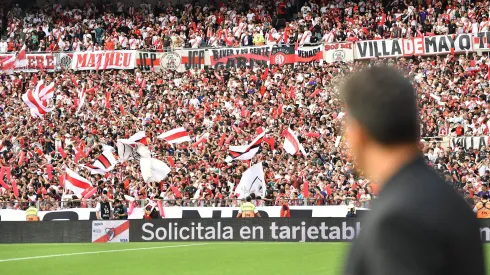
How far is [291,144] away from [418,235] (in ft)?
98.0

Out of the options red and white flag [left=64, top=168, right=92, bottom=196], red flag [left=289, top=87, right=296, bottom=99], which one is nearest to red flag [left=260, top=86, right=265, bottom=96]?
red flag [left=289, top=87, right=296, bottom=99]

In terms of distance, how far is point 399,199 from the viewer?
2619 mm

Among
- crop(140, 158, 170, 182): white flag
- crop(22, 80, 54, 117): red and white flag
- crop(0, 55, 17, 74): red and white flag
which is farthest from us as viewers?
crop(0, 55, 17, 74): red and white flag

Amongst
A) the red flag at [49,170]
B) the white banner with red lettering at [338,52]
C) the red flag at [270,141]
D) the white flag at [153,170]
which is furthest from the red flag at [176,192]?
the white banner with red lettering at [338,52]

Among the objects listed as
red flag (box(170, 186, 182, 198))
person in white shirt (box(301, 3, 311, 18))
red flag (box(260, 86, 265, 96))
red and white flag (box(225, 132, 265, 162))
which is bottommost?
red flag (box(170, 186, 182, 198))

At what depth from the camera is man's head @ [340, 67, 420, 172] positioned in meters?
2.77

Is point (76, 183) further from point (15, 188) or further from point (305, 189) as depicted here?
point (305, 189)

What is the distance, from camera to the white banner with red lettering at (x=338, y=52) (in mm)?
42312

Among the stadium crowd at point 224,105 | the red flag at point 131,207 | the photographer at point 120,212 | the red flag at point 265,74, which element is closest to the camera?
the photographer at point 120,212

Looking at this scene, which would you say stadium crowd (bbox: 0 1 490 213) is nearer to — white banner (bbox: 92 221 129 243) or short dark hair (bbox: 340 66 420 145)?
white banner (bbox: 92 221 129 243)

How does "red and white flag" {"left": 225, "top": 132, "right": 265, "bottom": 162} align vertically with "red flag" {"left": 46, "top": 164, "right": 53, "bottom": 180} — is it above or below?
above

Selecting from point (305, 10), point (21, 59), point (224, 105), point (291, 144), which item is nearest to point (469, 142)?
point (291, 144)

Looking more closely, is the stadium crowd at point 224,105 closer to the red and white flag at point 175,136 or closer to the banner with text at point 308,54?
the banner with text at point 308,54

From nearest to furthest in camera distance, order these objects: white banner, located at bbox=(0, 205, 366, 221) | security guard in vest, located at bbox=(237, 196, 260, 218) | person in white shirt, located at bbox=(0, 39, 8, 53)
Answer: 1. white banner, located at bbox=(0, 205, 366, 221)
2. security guard in vest, located at bbox=(237, 196, 260, 218)
3. person in white shirt, located at bbox=(0, 39, 8, 53)
